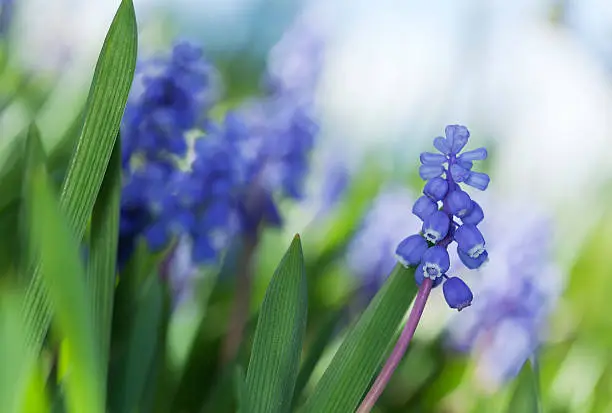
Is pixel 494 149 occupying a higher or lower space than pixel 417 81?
lower

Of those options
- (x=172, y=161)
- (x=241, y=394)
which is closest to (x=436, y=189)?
(x=241, y=394)

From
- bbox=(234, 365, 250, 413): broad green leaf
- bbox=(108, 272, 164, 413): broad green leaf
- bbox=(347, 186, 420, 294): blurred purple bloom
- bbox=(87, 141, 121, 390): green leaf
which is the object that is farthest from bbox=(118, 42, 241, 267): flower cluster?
bbox=(234, 365, 250, 413): broad green leaf

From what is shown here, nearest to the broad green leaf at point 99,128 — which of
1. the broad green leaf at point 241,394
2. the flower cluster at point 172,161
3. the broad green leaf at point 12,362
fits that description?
the broad green leaf at point 12,362

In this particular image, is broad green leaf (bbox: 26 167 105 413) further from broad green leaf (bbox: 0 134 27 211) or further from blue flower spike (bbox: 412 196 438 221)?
broad green leaf (bbox: 0 134 27 211)

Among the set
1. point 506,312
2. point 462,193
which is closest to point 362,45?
point 506,312

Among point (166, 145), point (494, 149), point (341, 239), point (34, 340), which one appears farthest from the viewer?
point (494, 149)

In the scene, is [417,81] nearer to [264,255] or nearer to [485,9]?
[485,9]
